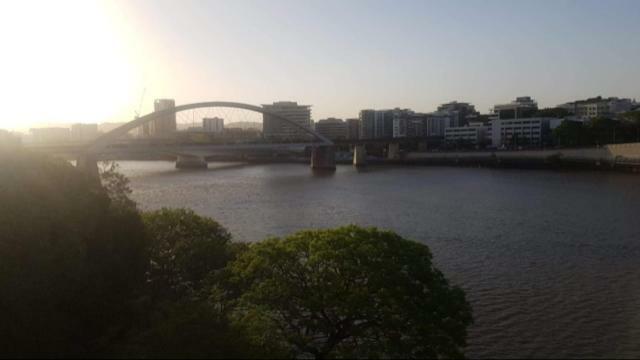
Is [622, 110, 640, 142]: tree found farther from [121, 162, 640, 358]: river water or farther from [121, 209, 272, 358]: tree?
[121, 209, 272, 358]: tree

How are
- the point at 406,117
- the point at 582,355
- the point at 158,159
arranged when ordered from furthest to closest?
the point at 406,117
the point at 158,159
the point at 582,355

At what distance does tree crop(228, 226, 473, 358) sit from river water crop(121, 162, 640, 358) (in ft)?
11.6

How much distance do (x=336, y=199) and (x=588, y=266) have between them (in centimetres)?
2222

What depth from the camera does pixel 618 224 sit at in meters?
27.1

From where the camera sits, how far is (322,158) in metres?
80.9

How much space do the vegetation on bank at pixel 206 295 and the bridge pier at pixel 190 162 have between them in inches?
2940

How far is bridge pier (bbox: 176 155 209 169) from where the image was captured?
85625 mm

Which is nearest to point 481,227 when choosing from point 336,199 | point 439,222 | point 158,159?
point 439,222

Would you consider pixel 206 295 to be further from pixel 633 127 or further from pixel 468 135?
pixel 468 135

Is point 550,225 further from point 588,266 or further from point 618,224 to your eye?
point 588,266

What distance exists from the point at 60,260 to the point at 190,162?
78739 millimetres

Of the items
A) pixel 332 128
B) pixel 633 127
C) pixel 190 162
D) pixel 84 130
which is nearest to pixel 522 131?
pixel 633 127

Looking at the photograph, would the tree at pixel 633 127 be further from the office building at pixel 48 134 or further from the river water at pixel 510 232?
the office building at pixel 48 134

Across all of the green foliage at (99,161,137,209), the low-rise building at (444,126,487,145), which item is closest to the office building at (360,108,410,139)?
the low-rise building at (444,126,487,145)
